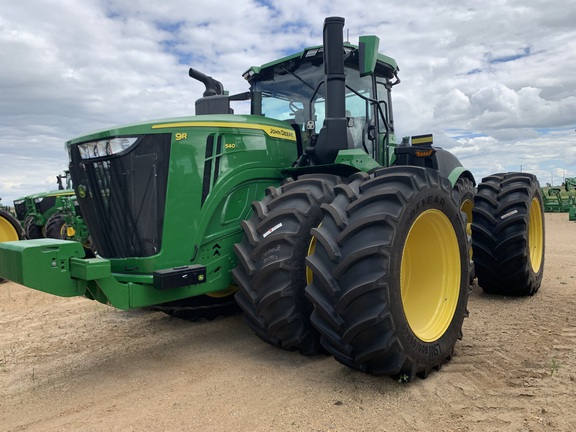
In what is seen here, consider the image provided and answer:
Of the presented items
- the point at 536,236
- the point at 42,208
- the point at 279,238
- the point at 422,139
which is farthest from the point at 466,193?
the point at 42,208

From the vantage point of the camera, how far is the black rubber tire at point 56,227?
11688 mm

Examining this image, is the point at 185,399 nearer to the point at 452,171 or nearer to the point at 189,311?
the point at 189,311

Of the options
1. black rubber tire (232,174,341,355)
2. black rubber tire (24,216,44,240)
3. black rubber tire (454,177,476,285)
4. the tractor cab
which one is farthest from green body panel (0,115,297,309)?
black rubber tire (24,216,44,240)

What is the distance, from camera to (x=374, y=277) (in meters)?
3.15

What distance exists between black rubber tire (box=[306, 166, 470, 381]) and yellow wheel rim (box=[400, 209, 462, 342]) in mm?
99

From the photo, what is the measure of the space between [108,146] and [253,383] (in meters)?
2.10

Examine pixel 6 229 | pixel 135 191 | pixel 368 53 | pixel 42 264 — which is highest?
pixel 368 53

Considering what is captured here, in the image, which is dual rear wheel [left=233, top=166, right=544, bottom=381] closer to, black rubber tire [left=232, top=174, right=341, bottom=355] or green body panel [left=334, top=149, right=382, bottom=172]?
black rubber tire [left=232, top=174, right=341, bottom=355]

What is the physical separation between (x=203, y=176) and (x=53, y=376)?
2.03 meters

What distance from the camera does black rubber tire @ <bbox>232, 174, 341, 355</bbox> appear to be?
11.8 ft

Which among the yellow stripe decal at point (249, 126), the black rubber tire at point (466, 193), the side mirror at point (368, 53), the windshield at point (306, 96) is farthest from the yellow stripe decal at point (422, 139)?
the side mirror at point (368, 53)

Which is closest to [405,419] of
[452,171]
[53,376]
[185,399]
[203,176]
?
[185,399]

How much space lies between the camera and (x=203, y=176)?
3969mm

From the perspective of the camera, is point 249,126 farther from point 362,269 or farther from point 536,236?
point 536,236
